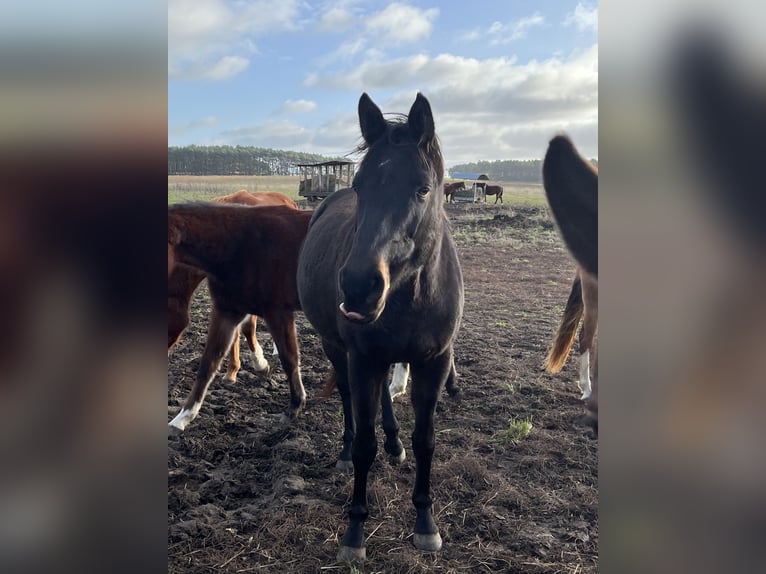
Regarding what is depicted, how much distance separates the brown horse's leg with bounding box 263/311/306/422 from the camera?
437 centimetres

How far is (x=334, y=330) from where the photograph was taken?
321 cm

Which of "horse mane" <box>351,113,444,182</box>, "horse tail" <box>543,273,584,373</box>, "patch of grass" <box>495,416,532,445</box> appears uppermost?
"horse mane" <box>351,113,444,182</box>

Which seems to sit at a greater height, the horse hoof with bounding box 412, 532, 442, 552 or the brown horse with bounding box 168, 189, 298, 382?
the brown horse with bounding box 168, 189, 298, 382

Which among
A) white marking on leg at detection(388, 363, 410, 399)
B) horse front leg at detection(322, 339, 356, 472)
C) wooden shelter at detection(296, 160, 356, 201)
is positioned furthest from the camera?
wooden shelter at detection(296, 160, 356, 201)

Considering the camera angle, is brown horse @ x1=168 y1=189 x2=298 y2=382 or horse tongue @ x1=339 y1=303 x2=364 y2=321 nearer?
horse tongue @ x1=339 y1=303 x2=364 y2=321

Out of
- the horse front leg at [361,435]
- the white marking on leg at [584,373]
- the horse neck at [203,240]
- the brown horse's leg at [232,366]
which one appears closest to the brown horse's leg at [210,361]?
the horse neck at [203,240]

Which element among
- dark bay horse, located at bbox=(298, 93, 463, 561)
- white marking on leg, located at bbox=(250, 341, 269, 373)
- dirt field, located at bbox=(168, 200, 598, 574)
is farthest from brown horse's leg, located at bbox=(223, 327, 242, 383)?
dark bay horse, located at bbox=(298, 93, 463, 561)

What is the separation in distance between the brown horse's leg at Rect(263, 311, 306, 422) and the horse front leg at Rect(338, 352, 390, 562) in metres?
1.68

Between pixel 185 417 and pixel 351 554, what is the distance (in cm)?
218
